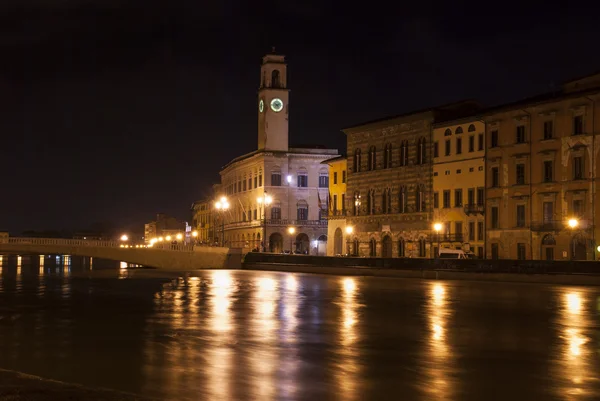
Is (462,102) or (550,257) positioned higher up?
(462,102)

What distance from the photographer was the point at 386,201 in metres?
78.1

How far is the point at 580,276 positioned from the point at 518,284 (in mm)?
3521

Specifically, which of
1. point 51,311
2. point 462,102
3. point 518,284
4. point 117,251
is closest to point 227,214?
point 117,251

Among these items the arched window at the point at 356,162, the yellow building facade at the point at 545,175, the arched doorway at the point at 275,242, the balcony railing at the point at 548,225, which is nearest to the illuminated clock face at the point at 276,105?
the arched doorway at the point at 275,242

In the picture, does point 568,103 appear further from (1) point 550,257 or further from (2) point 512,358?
(2) point 512,358

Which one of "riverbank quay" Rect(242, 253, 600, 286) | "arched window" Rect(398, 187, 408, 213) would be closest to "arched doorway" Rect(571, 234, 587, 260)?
"riverbank quay" Rect(242, 253, 600, 286)

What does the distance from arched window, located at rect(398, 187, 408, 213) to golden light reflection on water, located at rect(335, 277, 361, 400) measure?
1705 inches

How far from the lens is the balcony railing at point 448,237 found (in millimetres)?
68188

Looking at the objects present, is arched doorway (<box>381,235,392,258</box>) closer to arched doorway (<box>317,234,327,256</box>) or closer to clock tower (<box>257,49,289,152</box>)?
arched doorway (<box>317,234,327,256</box>)

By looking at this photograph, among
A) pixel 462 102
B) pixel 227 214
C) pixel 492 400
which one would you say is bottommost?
pixel 492 400

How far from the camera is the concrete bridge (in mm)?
84269

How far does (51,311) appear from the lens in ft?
95.0

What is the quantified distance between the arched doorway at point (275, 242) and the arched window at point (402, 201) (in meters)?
31.9

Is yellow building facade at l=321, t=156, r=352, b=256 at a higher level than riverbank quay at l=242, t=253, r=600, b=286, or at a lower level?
higher
